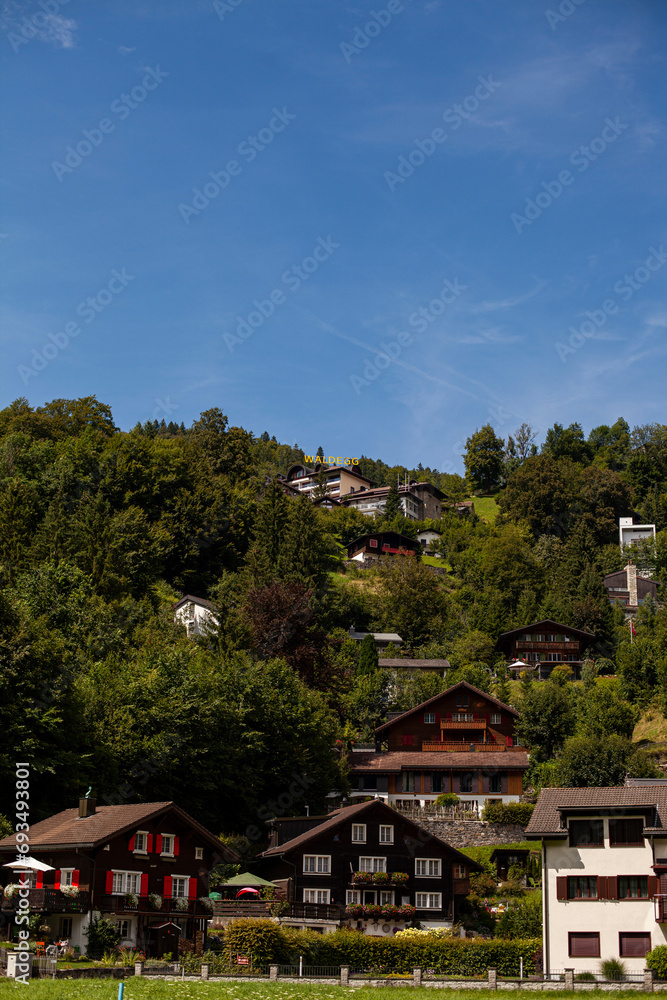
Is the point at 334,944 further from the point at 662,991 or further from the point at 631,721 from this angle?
Answer: the point at 631,721

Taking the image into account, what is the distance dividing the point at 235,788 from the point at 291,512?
45.3 meters

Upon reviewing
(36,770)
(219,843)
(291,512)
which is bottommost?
(219,843)

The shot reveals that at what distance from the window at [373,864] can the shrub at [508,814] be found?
11757mm

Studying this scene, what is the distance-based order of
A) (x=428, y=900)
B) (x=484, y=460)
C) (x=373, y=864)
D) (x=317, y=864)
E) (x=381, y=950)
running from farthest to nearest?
(x=484, y=460) < (x=373, y=864) < (x=428, y=900) < (x=317, y=864) < (x=381, y=950)

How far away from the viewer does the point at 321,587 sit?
10112 centimetres

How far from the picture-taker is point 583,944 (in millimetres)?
40938

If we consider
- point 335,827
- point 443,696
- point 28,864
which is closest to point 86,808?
point 28,864

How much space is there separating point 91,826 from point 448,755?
36079 millimetres

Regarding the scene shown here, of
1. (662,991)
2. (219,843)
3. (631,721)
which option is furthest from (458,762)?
(662,991)

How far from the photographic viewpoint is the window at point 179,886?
45.0 m

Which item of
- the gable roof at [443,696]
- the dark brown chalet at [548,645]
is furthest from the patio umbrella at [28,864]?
the dark brown chalet at [548,645]

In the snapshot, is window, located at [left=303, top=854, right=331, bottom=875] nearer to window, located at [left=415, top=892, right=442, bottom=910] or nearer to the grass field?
window, located at [left=415, top=892, right=442, bottom=910]

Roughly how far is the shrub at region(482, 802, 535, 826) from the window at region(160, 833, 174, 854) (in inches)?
929

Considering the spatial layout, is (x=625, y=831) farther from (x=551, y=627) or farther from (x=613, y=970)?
(x=551, y=627)
